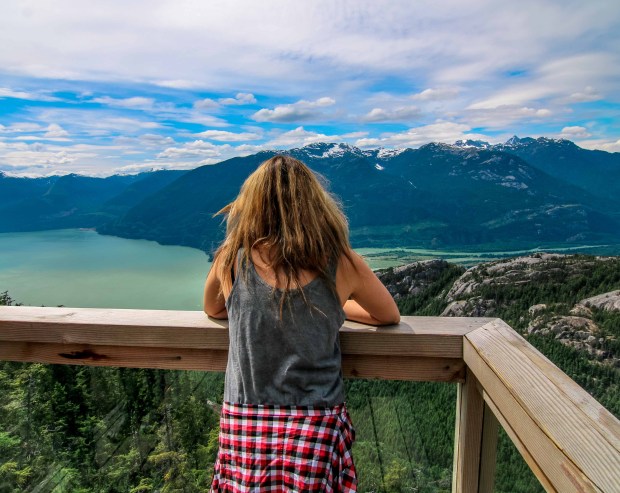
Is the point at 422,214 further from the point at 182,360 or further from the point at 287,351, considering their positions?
the point at 287,351

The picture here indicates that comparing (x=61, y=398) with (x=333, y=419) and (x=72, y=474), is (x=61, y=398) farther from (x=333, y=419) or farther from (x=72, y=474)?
(x=333, y=419)

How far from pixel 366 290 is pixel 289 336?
9.7 inches

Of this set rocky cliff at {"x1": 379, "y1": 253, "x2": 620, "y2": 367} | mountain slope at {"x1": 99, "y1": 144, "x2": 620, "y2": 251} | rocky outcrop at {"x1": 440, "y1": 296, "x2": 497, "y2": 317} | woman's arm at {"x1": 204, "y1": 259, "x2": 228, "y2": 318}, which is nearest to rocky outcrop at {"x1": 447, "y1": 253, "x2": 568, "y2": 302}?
rocky cliff at {"x1": 379, "y1": 253, "x2": 620, "y2": 367}

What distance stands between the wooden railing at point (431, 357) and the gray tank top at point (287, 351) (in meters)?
0.11

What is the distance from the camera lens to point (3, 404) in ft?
4.72

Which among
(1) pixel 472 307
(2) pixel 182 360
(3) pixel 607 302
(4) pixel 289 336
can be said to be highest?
(4) pixel 289 336

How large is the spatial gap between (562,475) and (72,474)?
1309 mm

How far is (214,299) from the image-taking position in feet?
4.47

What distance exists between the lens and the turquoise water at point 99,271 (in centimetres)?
6756

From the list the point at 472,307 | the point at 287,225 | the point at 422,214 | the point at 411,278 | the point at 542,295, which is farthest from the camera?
the point at 422,214

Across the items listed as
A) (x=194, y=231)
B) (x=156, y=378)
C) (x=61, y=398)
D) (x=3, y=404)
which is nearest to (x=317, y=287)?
(x=156, y=378)

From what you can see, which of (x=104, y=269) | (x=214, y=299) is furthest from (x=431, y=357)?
(x=104, y=269)

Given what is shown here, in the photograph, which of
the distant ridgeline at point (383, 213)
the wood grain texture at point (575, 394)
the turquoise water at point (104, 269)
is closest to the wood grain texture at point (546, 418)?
the wood grain texture at point (575, 394)

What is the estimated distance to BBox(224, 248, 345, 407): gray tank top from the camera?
3.78 feet
